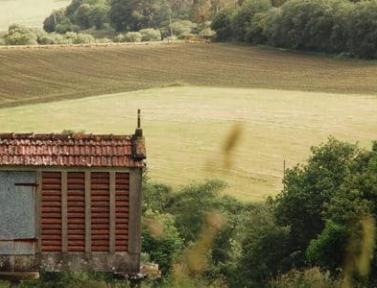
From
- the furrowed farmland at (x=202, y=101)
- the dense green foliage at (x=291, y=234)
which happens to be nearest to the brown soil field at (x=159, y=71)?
the furrowed farmland at (x=202, y=101)

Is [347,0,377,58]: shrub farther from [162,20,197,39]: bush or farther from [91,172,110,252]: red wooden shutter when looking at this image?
[91,172,110,252]: red wooden shutter

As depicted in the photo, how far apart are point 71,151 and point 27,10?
409ft

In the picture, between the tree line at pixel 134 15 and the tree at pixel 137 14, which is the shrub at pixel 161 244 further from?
the tree at pixel 137 14

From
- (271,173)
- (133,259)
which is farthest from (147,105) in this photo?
(133,259)

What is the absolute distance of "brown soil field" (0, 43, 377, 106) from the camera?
5319cm

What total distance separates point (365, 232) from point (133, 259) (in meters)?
5.30

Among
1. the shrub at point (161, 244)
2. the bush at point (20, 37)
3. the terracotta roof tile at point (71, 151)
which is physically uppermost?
the terracotta roof tile at point (71, 151)

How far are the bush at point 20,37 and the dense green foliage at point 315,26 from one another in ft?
60.0

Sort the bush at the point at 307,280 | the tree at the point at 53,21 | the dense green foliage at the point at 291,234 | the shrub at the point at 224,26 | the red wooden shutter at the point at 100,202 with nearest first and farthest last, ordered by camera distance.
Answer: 1. the red wooden shutter at the point at 100,202
2. the bush at the point at 307,280
3. the dense green foliage at the point at 291,234
4. the shrub at the point at 224,26
5. the tree at the point at 53,21

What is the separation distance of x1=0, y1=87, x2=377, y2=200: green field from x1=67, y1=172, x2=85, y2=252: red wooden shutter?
48.2ft

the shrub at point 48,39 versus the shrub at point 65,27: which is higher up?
the shrub at point 48,39

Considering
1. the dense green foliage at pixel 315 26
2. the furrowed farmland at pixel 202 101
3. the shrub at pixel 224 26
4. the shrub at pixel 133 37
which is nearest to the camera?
the furrowed farmland at pixel 202 101

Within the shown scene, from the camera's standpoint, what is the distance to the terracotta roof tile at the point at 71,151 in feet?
43.4

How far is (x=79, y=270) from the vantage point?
13.5 metres
